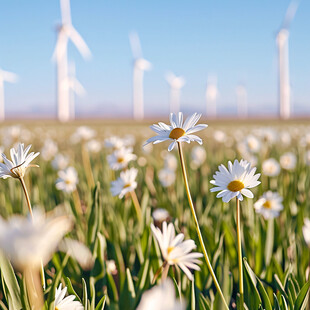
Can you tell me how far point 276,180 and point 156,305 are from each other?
2.46 meters

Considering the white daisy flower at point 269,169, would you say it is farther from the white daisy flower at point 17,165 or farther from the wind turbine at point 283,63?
the wind turbine at point 283,63

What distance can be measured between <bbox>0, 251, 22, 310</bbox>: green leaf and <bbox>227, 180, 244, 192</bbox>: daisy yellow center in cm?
50

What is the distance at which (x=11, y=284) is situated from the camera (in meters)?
0.79

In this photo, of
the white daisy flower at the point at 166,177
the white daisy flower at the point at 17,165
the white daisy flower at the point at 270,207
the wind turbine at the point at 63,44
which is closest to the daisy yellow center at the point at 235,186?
the white daisy flower at the point at 17,165

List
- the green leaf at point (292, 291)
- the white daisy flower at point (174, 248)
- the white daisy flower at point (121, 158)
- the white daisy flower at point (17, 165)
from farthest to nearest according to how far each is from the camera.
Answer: the white daisy flower at point (121, 158) → the green leaf at point (292, 291) → the white daisy flower at point (174, 248) → the white daisy flower at point (17, 165)

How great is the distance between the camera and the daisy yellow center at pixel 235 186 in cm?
80

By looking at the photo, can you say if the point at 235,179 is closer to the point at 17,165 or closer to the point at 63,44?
the point at 17,165

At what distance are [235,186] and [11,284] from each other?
0.52 meters

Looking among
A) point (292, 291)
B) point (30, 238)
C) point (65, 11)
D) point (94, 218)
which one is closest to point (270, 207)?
point (292, 291)

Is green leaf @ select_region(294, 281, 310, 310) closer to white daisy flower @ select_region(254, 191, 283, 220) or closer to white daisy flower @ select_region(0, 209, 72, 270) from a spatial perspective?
white daisy flower @ select_region(254, 191, 283, 220)

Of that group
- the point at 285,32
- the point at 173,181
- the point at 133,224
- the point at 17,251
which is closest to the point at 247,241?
the point at 133,224

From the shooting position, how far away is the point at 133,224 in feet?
6.08

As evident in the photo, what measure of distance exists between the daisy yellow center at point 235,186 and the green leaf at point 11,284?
495 millimetres

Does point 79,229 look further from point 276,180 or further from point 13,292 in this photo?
point 276,180
